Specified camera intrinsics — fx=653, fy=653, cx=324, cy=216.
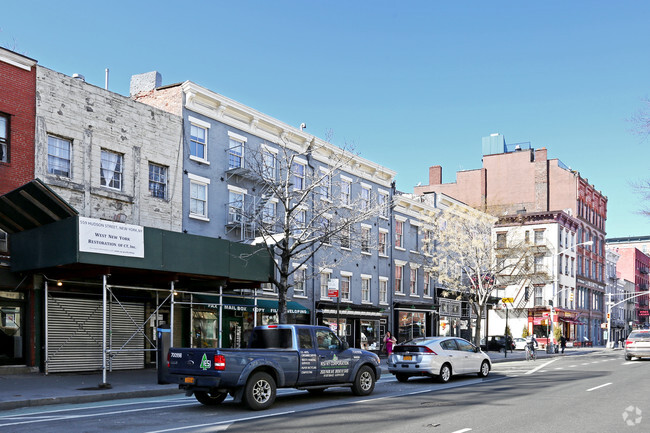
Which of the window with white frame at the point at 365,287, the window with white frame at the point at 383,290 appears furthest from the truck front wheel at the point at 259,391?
the window with white frame at the point at 383,290

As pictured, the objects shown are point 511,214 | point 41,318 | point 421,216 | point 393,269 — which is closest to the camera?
point 41,318

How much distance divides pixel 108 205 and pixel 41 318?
468 cm

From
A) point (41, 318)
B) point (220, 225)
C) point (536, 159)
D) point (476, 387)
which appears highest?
point (536, 159)

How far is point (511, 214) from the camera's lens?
232 feet

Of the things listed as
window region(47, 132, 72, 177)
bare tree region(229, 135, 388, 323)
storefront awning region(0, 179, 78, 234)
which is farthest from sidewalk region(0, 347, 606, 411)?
window region(47, 132, 72, 177)

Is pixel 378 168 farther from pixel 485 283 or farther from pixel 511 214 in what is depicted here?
pixel 511 214

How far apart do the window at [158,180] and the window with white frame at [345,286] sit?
13540mm

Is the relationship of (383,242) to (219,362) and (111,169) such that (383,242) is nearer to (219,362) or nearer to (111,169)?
(111,169)

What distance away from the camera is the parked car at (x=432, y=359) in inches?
799

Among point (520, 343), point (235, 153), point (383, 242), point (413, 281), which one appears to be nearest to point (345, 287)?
point (383, 242)

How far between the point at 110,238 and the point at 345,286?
19820 mm

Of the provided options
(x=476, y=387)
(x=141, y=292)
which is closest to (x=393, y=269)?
(x=141, y=292)

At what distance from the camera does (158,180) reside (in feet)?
86.2

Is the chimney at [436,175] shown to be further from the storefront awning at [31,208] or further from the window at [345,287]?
the storefront awning at [31,208]
